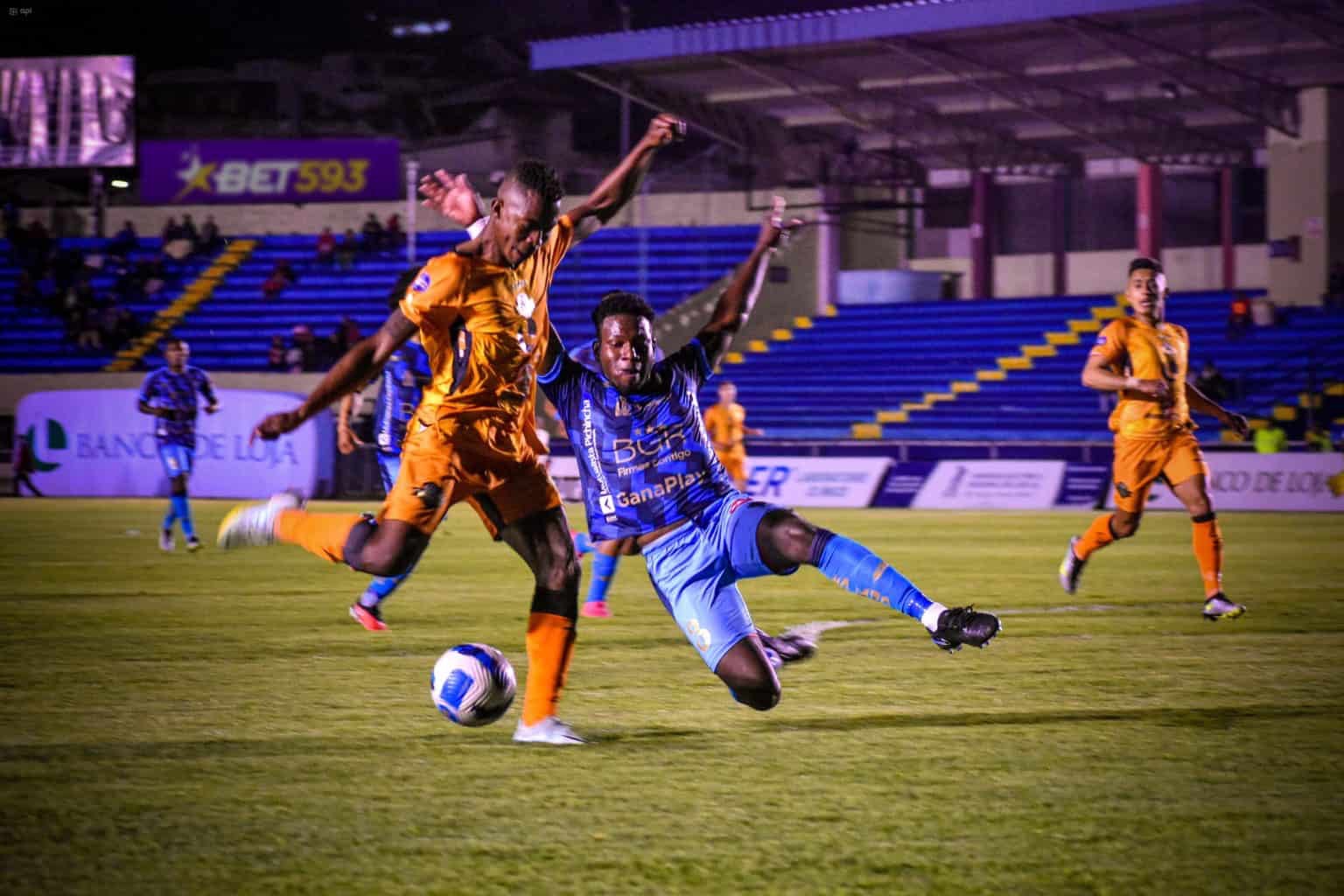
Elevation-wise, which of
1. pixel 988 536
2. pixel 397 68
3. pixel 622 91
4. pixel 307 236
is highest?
pixel 397 68

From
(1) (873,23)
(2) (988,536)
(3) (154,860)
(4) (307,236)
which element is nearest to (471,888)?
(3) (154,860)

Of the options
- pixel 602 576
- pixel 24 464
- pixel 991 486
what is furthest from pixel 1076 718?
pixel 24 464

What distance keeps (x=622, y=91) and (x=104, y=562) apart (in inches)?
922

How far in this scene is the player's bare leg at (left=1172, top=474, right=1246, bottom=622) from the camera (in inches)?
427

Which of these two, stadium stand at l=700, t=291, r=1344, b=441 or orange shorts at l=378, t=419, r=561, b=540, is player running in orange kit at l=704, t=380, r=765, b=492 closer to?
stadium stand at l=700, t=291, r=1344, b=441

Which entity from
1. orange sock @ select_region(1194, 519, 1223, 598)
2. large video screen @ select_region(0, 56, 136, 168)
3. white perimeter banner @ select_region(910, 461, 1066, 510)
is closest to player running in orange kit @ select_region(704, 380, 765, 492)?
white perimeter banner @ select_region(910, 461, 1066, 510)

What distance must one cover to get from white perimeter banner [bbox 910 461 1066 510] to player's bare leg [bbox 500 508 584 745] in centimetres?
2135

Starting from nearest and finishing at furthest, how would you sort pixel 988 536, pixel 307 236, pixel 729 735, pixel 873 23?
pixel 729 735, pixel 988 536, pixel 873 23, pixel 307 236

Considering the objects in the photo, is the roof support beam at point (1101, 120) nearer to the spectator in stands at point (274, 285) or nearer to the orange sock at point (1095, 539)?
the spectator in stands at point (274, 285)

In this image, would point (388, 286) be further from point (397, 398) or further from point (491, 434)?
point (491, 434)

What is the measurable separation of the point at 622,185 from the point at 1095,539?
221 inches

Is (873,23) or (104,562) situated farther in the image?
(873,23)

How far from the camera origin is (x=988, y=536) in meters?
20.0

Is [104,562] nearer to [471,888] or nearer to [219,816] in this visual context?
[219,816]
